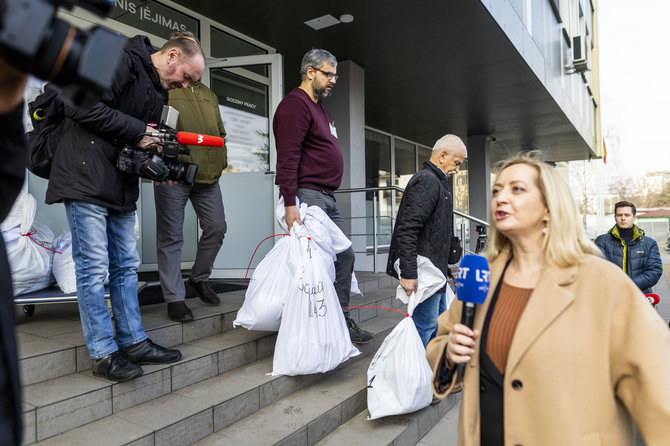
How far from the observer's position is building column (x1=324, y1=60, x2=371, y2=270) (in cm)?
616

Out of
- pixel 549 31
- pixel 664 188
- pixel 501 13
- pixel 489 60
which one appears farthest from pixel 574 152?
pixel 664 188

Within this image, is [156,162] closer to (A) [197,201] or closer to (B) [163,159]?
(B) [163,159]

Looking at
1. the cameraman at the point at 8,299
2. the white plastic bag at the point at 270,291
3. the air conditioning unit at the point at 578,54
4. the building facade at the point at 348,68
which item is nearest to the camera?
the cameraman at the point at 8,299

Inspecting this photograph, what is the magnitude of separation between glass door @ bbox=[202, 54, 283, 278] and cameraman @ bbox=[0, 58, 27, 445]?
4426 mm

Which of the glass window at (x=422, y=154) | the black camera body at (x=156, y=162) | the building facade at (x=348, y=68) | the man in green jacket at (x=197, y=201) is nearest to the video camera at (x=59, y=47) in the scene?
the black camera body at (x=156, y=162)

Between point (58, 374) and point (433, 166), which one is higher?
point (433, 166)

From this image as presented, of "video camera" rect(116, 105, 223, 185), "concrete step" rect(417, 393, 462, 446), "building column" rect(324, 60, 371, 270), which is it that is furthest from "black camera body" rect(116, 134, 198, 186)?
"building column" rect(324, 60, 371, 270)

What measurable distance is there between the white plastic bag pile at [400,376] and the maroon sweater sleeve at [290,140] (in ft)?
3.53

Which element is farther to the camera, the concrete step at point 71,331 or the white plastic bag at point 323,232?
the white plastic bag at point 323,232

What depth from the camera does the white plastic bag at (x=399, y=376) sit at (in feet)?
8.45

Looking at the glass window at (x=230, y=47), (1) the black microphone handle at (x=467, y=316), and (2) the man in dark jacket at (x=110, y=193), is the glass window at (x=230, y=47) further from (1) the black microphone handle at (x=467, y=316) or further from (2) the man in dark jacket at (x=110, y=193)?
(1) the black microphone handle at (x=467, y=316)

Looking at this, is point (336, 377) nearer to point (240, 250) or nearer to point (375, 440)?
point (375, 440)

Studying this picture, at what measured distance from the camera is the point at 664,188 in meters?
45.5

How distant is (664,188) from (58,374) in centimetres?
5617
